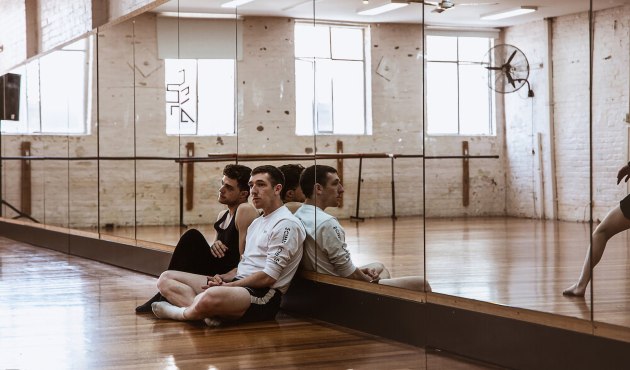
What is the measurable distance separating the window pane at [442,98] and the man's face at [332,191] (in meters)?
0.92

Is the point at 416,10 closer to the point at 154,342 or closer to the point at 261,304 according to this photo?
the point at 261,304

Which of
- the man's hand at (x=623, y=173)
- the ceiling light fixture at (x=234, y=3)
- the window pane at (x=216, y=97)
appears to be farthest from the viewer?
the window pane at (x=216, y=97)

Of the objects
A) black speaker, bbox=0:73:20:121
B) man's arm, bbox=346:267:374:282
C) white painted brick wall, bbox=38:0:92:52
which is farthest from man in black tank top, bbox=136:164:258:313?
black speaker, bbox=0:73:20:121

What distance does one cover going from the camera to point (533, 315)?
4031 mm

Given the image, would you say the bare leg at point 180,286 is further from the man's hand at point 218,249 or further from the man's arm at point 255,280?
the man's arm at point 255,280

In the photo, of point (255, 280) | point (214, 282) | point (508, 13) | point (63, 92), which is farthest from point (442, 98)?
point (63, 92)

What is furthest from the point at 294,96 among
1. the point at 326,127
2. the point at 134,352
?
the point at 134,352

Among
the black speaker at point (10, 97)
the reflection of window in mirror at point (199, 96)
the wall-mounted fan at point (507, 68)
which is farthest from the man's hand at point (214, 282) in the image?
the black speaker at point (10, 97)

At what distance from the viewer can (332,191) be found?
553cm

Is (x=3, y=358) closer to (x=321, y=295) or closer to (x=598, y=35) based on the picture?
(x=321, y=295)

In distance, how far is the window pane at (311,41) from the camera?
18.4ft

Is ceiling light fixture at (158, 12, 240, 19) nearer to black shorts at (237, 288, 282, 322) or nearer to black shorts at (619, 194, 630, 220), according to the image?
black shorts at (237, 288, 282, 322)

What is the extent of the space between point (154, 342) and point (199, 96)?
258 centimetres

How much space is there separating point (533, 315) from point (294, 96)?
2.44 metres
